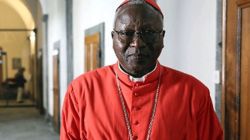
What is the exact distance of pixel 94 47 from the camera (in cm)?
495

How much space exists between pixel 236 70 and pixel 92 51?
2825mm

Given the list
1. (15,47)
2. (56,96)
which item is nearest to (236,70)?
(56,96)

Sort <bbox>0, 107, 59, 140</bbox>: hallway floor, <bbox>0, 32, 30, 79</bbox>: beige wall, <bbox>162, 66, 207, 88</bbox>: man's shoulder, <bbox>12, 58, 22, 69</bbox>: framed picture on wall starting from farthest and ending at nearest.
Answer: <bbox>12, 58, 22, 69</bbox>: framed picture on wall, <bbox>0, 32, 30, 79</bbox>: beige wall, <bbox>0, 107, 59, 140</bbox>: hallway floor, <bbox>162, 66, 207, 88</bbox>: man's shoulder

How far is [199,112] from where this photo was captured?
5.24 ft

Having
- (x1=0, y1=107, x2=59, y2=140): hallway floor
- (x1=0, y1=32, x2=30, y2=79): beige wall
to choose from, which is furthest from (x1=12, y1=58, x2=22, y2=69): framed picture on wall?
(x1=0, y1=107, x2=59, y2=140): hallway floor

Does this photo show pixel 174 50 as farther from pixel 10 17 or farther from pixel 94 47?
pixel 10 17

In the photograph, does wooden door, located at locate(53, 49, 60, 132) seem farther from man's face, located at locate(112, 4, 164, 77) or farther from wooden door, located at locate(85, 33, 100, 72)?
man's face, located at locate(112, 4, 164, 77)

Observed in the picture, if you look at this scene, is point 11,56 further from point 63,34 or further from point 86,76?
point 86,76

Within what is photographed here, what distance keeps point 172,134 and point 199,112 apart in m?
0.15

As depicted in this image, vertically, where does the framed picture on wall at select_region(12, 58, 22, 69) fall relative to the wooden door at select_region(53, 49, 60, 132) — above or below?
above

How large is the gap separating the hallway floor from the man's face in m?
5.75

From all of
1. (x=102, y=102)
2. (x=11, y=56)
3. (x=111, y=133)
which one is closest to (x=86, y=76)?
(x=102, y=102)

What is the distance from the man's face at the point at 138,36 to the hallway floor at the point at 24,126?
575 cm

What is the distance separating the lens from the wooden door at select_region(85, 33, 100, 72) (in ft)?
15.8
